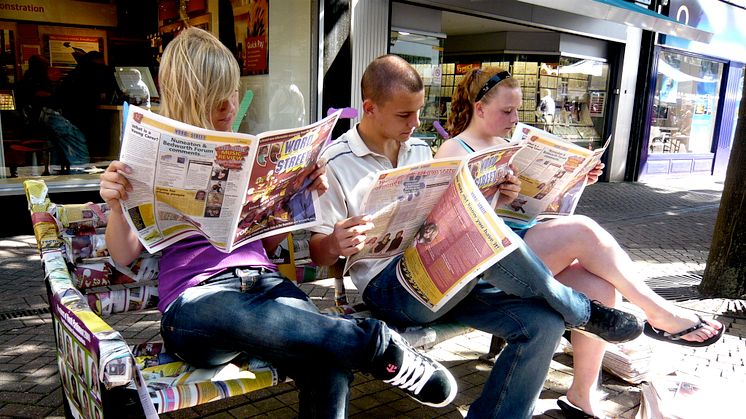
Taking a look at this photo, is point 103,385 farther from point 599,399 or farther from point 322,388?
point 599,399

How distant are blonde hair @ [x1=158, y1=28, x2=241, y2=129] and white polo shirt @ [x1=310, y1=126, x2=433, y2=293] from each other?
1.63ft

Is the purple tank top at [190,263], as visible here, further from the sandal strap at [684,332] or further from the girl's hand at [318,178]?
the sandal strap at [684,332]

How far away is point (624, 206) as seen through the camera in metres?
8.92

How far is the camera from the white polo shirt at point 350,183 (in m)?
2.24

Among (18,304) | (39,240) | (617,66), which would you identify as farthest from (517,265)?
(617,66)

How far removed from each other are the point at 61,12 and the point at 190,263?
7547mm

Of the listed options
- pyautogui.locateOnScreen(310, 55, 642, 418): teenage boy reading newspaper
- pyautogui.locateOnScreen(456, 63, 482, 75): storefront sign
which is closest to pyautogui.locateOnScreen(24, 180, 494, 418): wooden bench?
pyautogui.locateOnScreen(310, 55, 642, 418): teenage boy reading newspaper

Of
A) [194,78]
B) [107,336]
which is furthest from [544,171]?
[107,336]

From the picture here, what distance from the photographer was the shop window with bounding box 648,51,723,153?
12.5 meters

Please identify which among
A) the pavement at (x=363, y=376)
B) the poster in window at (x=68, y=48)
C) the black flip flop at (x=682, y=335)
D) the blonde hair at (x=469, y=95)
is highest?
the poster in window at (x=68, y=48)

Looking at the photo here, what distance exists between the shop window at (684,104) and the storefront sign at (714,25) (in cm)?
32

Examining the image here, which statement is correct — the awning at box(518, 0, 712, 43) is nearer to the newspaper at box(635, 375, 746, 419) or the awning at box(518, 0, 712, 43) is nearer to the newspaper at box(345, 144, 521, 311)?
the newspaper at box(635, 375, 746, 419)

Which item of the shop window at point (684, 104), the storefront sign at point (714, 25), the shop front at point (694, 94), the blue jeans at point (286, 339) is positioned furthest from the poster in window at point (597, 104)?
the blue jeans at point (286, 339)

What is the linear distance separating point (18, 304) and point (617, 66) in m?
11.2
